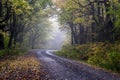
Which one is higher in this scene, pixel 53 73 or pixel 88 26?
pixel 88 26

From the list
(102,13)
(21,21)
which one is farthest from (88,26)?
(21,21)

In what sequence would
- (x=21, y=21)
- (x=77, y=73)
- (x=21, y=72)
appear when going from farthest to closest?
1. (x=21, y=21)
2. (x=21, y=72)
3. (x=77, y=73)

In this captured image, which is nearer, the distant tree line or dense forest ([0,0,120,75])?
dense forest ([0,0,120,75])

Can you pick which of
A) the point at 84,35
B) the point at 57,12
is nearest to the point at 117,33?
the point at 84,35

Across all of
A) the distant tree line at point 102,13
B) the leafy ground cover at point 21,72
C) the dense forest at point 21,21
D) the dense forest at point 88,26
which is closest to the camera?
the leafy ground cover at point 21,72

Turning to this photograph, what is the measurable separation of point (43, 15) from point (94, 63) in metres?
30.4

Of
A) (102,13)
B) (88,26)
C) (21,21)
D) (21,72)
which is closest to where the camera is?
(21,72)

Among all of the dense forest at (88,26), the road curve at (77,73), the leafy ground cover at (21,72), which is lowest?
the road curve at (77,73)

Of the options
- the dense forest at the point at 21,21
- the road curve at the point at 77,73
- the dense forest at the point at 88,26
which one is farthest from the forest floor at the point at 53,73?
the dense forest at the point at 21,21

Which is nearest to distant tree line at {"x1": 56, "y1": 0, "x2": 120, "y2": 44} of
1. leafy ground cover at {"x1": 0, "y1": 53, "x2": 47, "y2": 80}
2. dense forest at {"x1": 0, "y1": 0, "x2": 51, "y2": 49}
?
dense forest at {"x1": 0, "y1": 0, "x2": 51, "y2": 49}

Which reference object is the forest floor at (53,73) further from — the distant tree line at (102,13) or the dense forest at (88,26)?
the distant tree line at (102,13)

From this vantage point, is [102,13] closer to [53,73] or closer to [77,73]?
[77,73]

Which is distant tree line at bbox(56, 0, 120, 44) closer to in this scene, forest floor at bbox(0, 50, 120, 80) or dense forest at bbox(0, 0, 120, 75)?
dense forest at bbox(0, 0, 120, 75)

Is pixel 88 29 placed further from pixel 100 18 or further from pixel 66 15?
pixel 100 18
